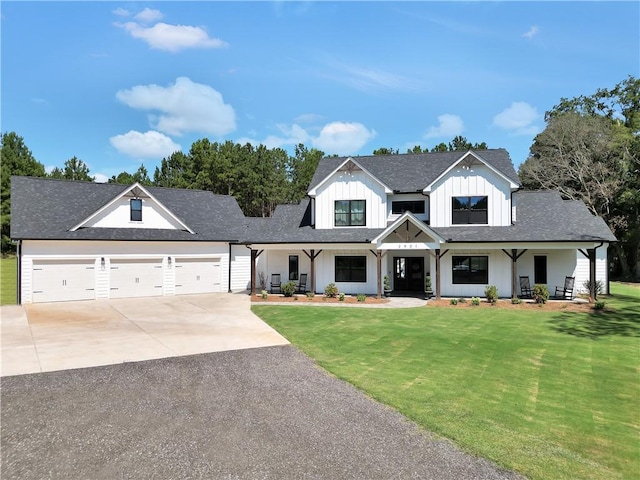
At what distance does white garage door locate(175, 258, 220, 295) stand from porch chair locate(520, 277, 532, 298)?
16.9 meters

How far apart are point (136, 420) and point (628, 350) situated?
11991mm

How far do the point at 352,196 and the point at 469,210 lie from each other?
6333 mm

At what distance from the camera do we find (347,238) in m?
21.0

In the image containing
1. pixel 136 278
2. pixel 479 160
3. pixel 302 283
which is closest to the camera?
pixel 479 160

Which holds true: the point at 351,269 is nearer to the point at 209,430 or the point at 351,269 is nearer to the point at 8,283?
the point at 209,430

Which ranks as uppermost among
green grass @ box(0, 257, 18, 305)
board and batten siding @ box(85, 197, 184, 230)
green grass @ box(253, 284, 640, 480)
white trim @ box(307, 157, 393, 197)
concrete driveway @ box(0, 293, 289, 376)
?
white trim @ box(307, 157, 393, 197)

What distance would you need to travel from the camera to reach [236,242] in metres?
24.2

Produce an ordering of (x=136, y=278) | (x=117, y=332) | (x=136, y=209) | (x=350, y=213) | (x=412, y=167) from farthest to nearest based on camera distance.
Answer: (x=412, y=167)
(x=350, y=213)
(x=136, y=209)
(x=136, y=278)
(x=117, y=332)

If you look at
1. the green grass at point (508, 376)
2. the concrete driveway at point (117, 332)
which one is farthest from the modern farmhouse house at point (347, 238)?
the green grass at point (508, 376)

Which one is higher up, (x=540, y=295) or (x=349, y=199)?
(x=349, y=199)

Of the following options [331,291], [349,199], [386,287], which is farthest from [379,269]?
[349,199]

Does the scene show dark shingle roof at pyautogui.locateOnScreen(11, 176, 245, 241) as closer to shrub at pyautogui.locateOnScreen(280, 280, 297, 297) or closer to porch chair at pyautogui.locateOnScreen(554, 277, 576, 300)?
shrub at pyautogui.locateOnScreen(280, 280, 297, 297)

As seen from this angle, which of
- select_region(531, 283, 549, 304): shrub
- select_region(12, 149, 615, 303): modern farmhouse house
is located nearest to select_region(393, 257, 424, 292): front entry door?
select_region(12, 149, 615, 303): modern farmhouse house

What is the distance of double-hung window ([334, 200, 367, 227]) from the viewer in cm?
2233
